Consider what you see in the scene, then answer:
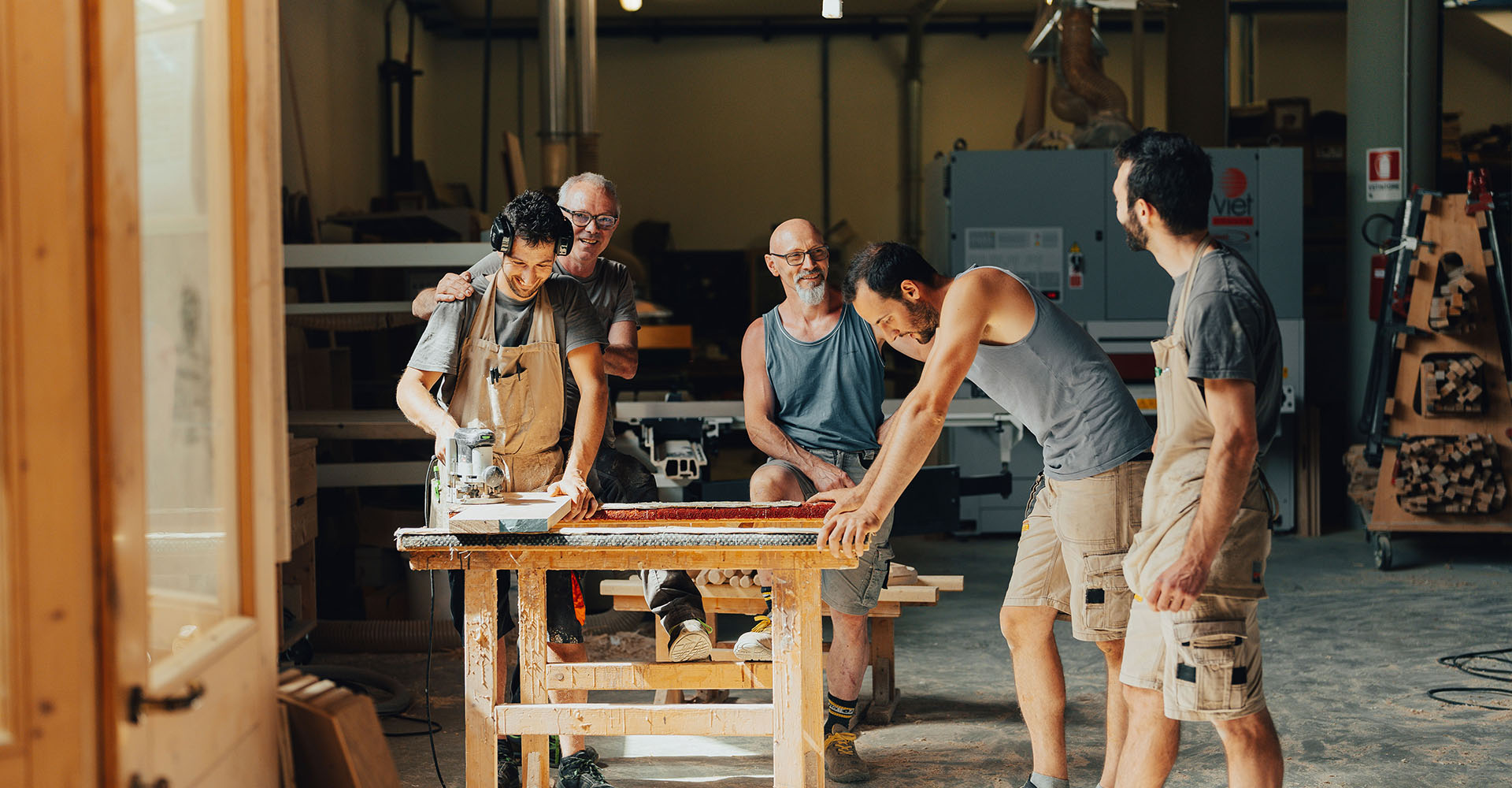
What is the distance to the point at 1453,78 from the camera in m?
10.6

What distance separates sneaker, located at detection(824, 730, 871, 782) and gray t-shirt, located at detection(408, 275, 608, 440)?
111 cm

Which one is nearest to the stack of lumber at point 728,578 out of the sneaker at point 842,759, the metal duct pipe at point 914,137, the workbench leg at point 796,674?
the sneaker at point 842,759

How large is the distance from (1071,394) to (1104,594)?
0.45 metres

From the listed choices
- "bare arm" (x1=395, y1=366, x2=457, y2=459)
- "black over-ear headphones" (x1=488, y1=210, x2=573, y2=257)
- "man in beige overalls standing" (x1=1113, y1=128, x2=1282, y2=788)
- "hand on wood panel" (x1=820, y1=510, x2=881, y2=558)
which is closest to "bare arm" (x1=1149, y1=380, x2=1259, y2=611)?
"man in beige overalls standing" (x1=1113, y1=128, x2=1282, y2=788)

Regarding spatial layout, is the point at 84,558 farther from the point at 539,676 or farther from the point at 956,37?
the point at 956,37

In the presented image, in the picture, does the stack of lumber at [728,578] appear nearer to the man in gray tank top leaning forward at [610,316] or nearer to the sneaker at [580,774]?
the man in gray tank top leaning forward at [610,316]

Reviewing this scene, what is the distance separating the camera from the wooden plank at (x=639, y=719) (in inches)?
105

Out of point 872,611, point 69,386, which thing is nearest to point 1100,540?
point 872,611

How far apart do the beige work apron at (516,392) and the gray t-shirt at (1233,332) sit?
156 cm

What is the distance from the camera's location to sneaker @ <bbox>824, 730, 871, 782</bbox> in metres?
3.30

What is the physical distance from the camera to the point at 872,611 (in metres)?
3.79

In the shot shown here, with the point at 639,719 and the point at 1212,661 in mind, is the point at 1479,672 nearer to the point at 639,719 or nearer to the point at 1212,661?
the point at 1212,661

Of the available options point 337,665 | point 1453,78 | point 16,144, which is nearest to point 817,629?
point 16,144

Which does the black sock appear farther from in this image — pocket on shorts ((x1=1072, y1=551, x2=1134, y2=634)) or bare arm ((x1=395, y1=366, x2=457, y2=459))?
bare arm ((x1=395, y1=366, x2=457, y2=459))
